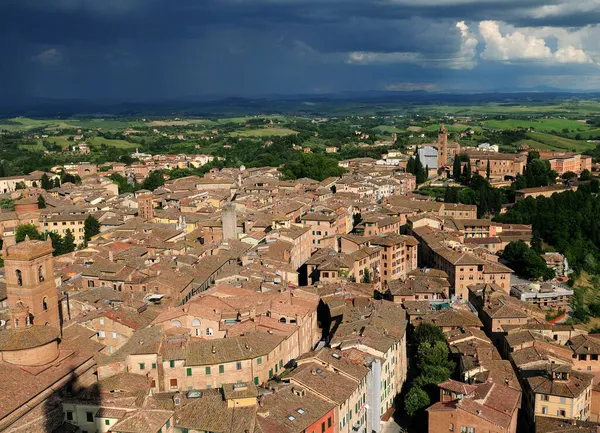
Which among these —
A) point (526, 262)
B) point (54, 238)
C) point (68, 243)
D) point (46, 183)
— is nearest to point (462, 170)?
point (526, 262)

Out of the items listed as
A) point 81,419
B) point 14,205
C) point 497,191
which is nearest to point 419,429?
point 81,419

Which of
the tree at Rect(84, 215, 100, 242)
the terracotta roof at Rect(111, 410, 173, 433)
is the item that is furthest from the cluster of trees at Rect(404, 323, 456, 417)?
the tree at Rect(84, 215, 100, 242)

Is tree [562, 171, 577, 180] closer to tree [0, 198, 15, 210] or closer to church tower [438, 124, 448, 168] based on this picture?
church tower [438, 124, 448, 168]

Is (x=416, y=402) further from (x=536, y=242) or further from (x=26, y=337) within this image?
(x=536, y=242)

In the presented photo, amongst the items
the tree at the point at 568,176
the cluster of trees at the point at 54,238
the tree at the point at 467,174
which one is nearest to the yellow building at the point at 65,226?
the cluster of trees at the point at 54,238

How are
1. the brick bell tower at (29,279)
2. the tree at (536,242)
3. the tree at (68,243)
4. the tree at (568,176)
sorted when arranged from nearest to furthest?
the brick bell tower at (29,279)
the tree at (68,243)
the tree at (536,242)
the tree at (568,176)

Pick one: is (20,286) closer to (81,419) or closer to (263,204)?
(81,419)

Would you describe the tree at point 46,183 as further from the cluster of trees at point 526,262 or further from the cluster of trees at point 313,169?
the cluster of trees at point 526,262
